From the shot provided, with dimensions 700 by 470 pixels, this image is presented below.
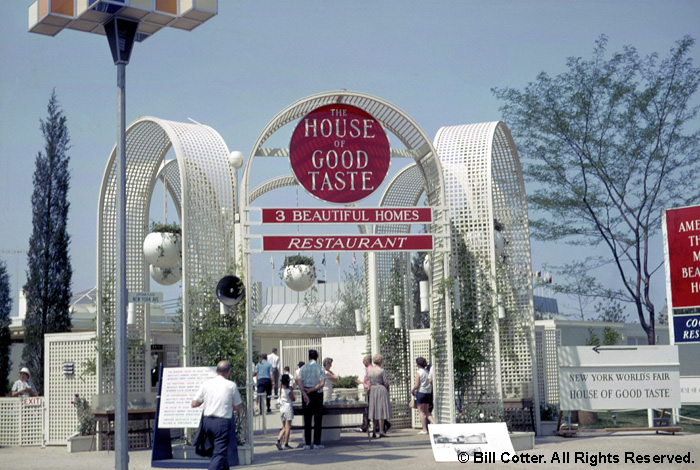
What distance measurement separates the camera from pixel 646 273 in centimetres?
1947

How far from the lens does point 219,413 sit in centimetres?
868

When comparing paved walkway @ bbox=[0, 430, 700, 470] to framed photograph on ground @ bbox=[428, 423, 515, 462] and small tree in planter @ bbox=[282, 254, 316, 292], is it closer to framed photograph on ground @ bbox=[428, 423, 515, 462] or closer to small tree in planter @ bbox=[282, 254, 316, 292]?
framed photograph on ground @ bbox=[428, 423, 515, 462]

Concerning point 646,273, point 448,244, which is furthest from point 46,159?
point 646,273

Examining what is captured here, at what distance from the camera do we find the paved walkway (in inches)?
397

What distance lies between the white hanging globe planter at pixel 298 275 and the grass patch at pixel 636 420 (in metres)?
6.13

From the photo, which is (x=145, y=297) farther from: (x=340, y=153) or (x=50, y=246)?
(x=50, y=246)

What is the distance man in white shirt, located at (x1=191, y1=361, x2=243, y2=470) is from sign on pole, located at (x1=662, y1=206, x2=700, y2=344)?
29.3 feet

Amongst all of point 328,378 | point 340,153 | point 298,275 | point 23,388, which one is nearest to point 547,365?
point 328,378

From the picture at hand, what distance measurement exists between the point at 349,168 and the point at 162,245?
140 inches

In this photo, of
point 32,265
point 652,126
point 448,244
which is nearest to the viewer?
point 448,244

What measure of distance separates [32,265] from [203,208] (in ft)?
43.4

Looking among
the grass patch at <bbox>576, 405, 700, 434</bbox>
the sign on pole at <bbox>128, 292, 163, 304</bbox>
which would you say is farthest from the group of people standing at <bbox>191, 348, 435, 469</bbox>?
the grass patch at <bbox>576, 405, 700, 434</bbox>

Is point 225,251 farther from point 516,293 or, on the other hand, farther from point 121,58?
point 516,293

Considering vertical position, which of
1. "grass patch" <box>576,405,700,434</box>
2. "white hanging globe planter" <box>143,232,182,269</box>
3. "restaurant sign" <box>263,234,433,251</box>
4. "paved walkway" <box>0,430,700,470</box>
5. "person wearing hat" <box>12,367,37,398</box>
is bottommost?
"grass patch" <box>576,405,700,434</box>
